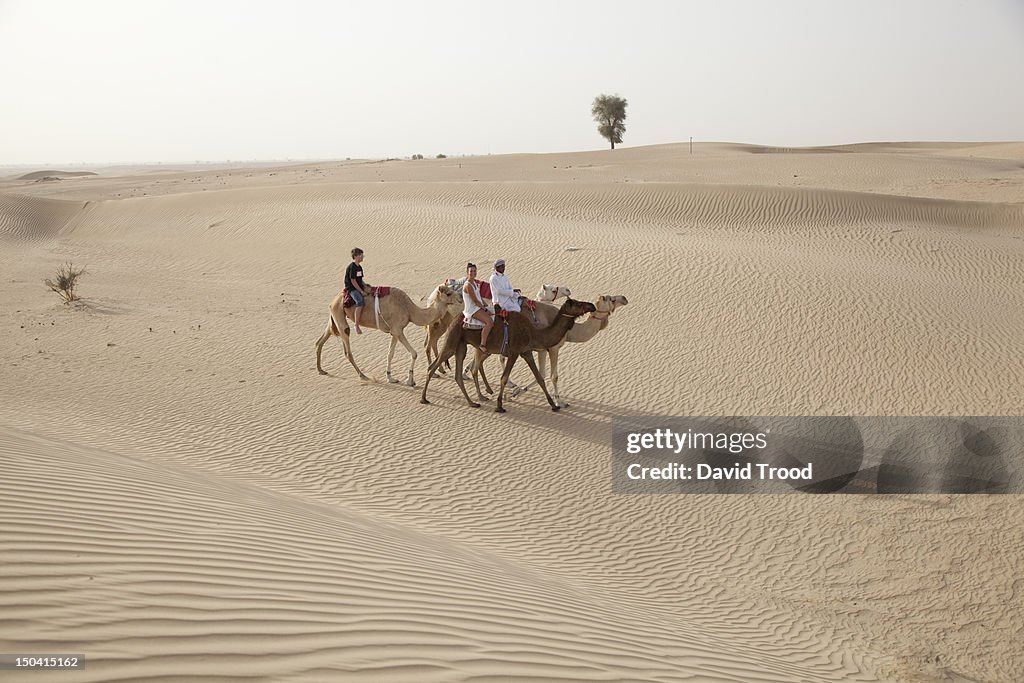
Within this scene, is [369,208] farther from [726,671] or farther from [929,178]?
[929,178]

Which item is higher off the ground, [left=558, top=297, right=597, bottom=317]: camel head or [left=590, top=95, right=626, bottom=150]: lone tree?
[left=590, top=95, right=626, bottom=150]: lone tree

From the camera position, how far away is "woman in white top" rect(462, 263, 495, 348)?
36.8ft

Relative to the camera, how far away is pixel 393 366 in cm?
1427

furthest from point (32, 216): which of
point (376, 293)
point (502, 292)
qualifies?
point (502, 292)

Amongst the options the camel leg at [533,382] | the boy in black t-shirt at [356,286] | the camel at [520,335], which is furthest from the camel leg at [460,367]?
the boy in black t-shirt at [356,286]

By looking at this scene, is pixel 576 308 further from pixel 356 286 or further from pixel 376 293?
pixel 356 286

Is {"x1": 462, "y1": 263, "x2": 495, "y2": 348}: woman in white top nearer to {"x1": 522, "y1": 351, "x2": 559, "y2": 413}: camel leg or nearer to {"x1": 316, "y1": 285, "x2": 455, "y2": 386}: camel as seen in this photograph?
{"x1": 522, "y1": 351, "x2": 559, "y2": 413}: camel leg

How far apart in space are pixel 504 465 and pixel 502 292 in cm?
269

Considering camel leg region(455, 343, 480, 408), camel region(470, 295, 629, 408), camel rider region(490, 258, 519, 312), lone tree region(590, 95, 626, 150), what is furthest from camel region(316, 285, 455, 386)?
lone tree region(590, 95, 626, 150)

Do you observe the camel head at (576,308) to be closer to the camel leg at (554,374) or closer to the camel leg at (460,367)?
the camel leg at (554,374)

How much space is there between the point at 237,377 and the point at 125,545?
9346mm

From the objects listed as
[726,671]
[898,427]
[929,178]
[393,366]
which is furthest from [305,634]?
[929,178]

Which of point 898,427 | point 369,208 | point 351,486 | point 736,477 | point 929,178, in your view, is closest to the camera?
point 351,486

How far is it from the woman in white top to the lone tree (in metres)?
74.5
